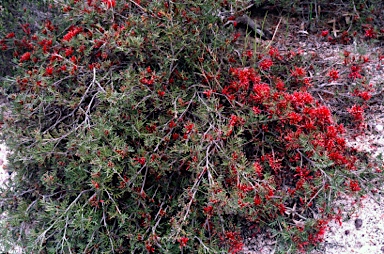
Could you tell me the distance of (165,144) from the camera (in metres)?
2.78

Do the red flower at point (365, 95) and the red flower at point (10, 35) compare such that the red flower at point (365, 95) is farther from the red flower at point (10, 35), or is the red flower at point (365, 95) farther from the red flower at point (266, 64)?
the red flower at point (10, 35)

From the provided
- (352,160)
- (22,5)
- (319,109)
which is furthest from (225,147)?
(22,5)

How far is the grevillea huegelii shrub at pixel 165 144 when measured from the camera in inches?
104

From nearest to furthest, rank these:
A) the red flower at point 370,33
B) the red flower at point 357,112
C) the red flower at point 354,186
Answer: the red flower at point 354,186 < the red flower at point 357,112 < the red flower at point 370,33

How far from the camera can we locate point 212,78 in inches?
118

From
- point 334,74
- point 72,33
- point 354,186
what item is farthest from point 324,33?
point 72,33

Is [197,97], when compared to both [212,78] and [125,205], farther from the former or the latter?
[125,205]

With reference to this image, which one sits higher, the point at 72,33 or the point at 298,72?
the point at 72,33

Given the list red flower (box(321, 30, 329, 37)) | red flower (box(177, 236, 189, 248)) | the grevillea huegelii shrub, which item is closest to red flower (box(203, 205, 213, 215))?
the grevillea huegelii shrub

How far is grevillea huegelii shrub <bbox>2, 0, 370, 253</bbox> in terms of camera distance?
8.65 ft

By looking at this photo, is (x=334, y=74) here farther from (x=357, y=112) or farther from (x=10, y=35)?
(x=10, y=35)

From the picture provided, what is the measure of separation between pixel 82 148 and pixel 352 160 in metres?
1.81

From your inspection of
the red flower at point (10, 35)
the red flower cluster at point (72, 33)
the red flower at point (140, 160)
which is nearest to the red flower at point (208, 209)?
the red flower at point (140, 160)

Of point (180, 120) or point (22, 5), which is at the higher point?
point (22, 5)
